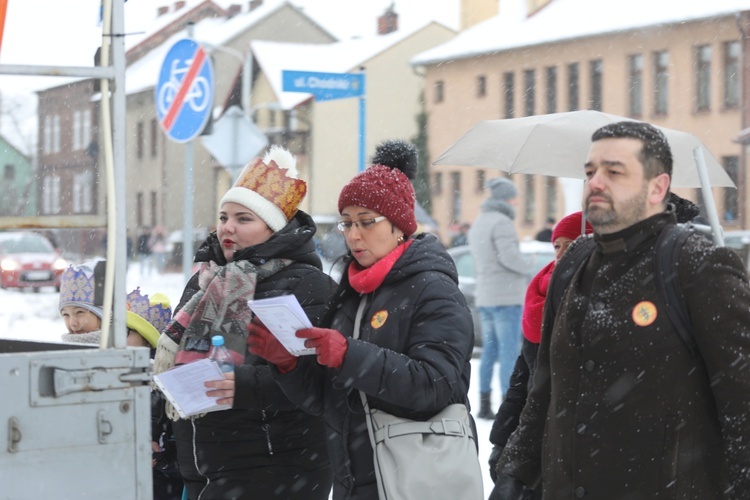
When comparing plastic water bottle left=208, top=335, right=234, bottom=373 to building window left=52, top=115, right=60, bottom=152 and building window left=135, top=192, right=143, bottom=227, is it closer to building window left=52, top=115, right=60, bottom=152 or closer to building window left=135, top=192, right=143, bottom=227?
building window left=52, top=115, right=60, bottom=152

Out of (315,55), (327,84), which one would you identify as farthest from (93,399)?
(315,55)

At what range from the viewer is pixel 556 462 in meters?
3.23

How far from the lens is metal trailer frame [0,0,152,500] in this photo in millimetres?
2645

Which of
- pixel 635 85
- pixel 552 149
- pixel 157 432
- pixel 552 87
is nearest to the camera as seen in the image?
pixel 157 432

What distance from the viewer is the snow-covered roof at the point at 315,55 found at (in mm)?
56125

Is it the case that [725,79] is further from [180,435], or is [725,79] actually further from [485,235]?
[180,435]

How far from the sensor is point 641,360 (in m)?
3.04

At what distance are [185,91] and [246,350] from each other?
7671mm

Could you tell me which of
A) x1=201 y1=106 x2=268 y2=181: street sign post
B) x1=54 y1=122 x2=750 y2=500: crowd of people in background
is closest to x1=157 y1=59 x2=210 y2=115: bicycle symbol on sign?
x1=201 y1=106 x2=268 y2=181: street sign post

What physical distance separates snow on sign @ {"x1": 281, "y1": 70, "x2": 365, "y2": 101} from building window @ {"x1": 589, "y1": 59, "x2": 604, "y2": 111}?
35.9 meters

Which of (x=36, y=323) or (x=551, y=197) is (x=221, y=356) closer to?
(x=36, y=323)

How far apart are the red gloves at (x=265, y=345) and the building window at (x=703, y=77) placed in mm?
38000

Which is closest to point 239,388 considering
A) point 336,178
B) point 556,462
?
point 556,462

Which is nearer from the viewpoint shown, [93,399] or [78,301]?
[93,399]
